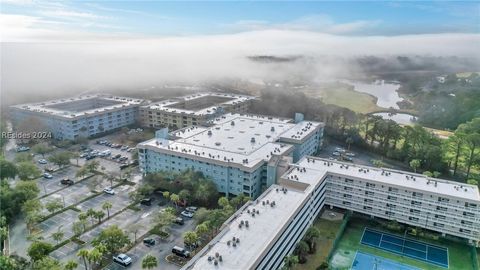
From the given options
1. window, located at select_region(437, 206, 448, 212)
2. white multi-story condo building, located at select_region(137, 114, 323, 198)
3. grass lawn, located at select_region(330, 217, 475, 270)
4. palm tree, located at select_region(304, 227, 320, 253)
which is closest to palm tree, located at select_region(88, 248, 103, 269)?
white multi-story condo building, located at select_region(137, 114, 323, 198)

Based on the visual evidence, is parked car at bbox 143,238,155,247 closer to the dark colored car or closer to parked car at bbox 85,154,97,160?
the dark colored car

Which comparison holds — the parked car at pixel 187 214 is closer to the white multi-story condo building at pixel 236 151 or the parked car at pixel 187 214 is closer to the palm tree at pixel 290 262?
the white multi-story condo building at pixel 236 151

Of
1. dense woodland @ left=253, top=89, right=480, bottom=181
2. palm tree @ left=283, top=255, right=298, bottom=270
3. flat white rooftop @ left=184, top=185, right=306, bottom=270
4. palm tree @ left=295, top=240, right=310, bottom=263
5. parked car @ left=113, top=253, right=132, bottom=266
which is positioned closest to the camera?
flat white rooftop @ left=184, top=185, right=306, bottom=270

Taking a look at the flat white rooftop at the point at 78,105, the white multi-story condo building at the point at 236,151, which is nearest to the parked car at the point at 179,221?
the white multi-story condo building at the point at 236,151

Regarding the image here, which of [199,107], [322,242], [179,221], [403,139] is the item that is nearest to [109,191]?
[179,221]

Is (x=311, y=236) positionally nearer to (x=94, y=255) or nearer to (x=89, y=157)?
(x=94, y=255)

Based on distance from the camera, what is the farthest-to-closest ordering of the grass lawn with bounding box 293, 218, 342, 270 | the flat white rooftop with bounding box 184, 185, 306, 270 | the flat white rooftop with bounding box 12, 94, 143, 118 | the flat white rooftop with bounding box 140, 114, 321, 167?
the flat white rooftop with bounding box 12, 94, 143, 118 → the flat white rooftop with bounding box 140, 114, 321, 167 → the grass lawn with bounding box 293, 218, 342, 270 → the flat white rooftop with bounding box 184, 185, 306, 270

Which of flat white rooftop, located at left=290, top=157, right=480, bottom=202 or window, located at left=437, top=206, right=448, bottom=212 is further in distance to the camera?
flat white rooftop, located at left=290, top=157, right=480, bottom=202
